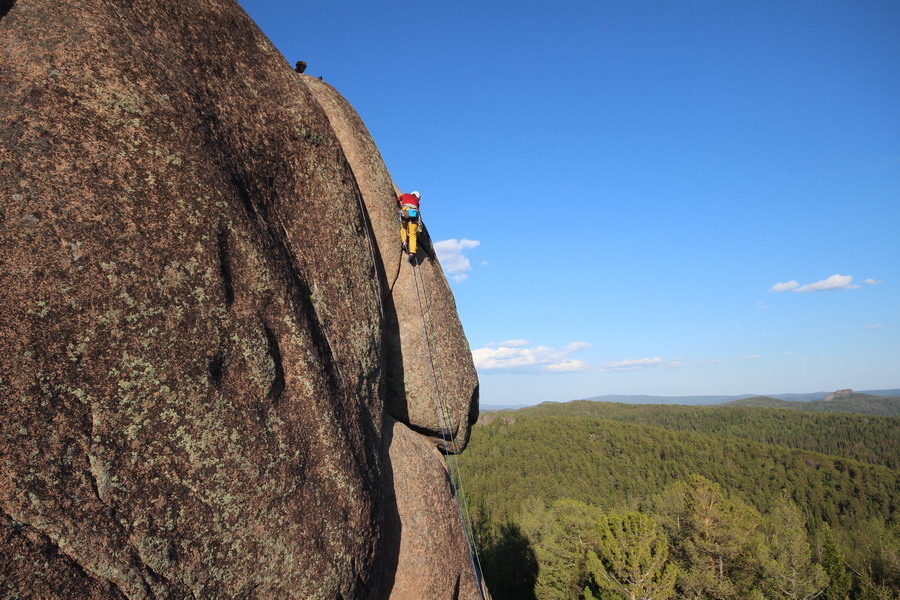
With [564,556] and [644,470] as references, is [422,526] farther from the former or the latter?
[644,470]

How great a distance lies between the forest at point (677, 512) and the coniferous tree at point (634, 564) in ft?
0.26

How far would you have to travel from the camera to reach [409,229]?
10055mm

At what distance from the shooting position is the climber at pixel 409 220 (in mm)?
10008

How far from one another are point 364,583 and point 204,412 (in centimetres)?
359

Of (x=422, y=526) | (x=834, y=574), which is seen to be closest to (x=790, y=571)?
(x=834, y=574)

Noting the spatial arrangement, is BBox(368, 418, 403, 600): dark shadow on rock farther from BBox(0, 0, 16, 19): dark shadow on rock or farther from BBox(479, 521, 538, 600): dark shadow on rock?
BBox(479, 521, 538, 600): dark shadow on rock

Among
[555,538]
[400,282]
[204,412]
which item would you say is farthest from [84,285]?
[555,538]

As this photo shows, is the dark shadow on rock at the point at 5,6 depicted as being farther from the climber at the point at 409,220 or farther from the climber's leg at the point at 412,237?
the climber's leg at the point at 412,237

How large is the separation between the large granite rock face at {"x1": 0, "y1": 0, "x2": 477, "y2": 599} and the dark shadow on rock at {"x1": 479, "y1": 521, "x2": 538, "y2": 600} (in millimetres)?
43038

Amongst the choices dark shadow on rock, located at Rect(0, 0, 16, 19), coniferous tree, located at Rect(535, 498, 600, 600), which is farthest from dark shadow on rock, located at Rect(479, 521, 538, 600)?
dark shadow on rock, located at Rect(0, 0, 16, 19)

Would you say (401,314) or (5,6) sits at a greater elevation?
(5,6)

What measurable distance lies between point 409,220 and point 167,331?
6.03 m

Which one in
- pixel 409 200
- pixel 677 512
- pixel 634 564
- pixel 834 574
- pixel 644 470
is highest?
pixel 409 200

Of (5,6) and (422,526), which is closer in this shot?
(5,6)
